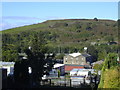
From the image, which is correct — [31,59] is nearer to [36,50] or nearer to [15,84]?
[36,50]

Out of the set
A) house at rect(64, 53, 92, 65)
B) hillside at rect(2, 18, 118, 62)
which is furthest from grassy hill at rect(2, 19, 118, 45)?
house at rect(64, 53, 92, 65)

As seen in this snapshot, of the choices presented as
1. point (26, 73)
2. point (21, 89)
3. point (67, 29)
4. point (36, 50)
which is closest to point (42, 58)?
point (36, 50)

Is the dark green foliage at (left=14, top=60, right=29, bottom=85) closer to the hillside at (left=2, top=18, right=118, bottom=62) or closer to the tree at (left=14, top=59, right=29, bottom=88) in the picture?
the tree at (left=14, top=59, right=29, bottom=88)

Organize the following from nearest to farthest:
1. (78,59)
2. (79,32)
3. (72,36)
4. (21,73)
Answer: (21,73) → (78,59) → (72,36) → (79,32)

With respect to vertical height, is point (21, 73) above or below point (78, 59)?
above

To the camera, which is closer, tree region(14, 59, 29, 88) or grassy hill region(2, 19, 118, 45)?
tree region(14, 59, 29, 88)

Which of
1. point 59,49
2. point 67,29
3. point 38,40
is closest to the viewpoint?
point 38,40

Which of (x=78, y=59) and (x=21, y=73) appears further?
(x=78, y=59)

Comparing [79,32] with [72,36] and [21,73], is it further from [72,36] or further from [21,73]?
[21,73]

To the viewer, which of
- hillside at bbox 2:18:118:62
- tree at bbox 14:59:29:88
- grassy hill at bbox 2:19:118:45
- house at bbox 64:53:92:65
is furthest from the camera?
grassy hill at bbox 2:19:118:45

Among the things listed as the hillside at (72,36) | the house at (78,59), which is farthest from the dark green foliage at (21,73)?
the hillside at (72,36)

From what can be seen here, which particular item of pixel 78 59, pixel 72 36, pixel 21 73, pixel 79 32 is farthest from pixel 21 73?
pixel 79 32

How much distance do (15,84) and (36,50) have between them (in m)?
3.01

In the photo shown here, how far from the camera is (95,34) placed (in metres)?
61.9
